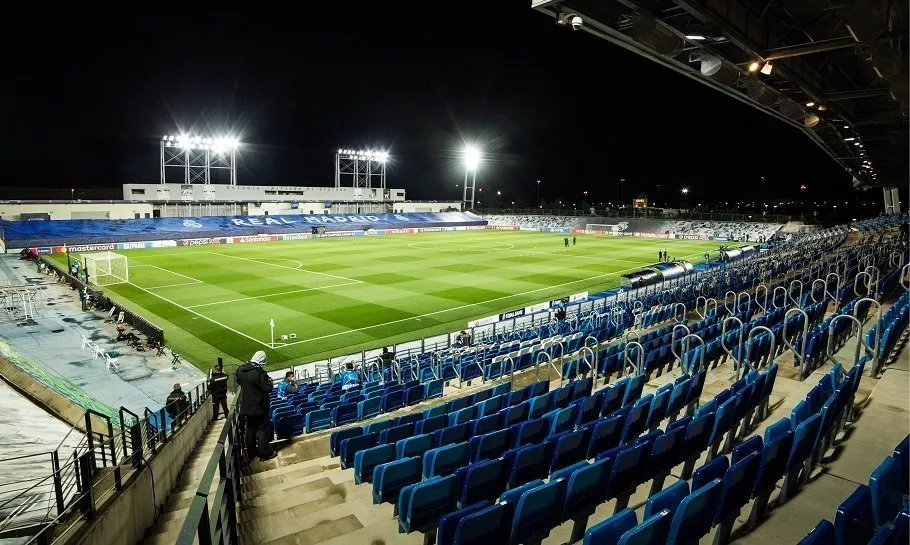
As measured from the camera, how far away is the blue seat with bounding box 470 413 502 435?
22.5ft

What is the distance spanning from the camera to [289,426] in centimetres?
1012

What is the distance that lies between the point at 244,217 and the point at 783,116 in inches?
2639

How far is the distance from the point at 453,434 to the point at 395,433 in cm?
104

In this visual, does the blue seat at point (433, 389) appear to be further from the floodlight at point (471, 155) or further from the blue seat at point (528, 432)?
the floodlight at point (471, 155)

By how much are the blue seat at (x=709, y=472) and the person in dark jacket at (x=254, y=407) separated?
5.66 metres

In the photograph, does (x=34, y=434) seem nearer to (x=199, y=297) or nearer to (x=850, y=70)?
(x=850, y=70)

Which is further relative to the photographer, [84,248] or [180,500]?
[84,248]

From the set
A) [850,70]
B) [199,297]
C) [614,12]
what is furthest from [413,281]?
[614,12]

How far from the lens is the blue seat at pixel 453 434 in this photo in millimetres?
6555

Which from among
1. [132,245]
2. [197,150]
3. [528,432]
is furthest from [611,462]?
[197,150]

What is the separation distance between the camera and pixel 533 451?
17.1 ft

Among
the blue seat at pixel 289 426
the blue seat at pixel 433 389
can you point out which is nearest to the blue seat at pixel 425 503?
the blue seat at pixel 289 426

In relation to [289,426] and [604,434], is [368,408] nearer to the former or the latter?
[289,426]

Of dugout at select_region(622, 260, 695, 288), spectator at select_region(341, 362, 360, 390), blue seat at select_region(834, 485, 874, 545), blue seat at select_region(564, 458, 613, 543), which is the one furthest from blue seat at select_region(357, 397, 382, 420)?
dugout at select_region(622, 260, 695, 288)
